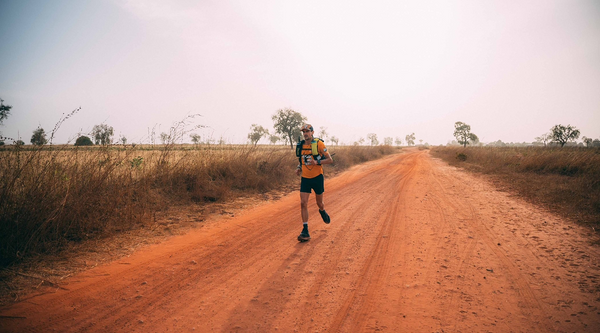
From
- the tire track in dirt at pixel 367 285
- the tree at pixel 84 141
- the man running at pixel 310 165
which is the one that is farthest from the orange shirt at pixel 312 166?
the tree at pixel 84 141

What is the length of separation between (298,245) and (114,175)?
463cm

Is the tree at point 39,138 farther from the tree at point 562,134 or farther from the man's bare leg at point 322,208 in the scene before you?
the tree at point 562,134

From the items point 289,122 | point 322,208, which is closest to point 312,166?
point 322,208

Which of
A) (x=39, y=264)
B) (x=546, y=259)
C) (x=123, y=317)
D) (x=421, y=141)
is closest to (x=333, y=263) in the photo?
(x=123, y=317)

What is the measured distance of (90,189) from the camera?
449 cm

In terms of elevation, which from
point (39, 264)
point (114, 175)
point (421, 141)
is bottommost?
point (39, 264)

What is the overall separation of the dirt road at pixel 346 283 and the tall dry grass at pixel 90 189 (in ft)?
3.81

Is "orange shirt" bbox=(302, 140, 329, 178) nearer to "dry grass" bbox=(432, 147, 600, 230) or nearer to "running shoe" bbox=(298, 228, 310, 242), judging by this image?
"running shoe" bbox=(298, 228, 310, 242)

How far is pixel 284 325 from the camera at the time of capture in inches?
94.3

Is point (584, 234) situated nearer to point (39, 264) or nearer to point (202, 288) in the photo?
point (202, 288)

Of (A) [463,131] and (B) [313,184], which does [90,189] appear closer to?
(B) [313,184]

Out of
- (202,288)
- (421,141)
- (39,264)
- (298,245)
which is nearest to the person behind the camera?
(202,288)

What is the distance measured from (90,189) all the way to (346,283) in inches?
199

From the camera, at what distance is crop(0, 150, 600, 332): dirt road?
7.91 ft
